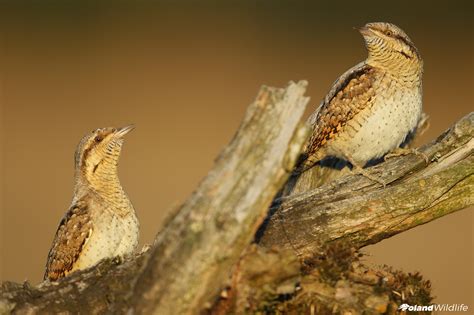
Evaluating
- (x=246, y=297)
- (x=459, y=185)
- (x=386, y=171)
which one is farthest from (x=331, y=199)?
(x=246, y=297)

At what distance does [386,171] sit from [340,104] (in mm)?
974

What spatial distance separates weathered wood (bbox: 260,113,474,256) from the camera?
3947mm

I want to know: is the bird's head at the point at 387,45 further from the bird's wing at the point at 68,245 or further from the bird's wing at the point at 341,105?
the bird's wing at the point at 68,245

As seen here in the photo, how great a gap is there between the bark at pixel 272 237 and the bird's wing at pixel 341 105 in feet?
2.54

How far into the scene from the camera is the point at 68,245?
14.9 feet

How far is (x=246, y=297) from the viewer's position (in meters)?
3.08

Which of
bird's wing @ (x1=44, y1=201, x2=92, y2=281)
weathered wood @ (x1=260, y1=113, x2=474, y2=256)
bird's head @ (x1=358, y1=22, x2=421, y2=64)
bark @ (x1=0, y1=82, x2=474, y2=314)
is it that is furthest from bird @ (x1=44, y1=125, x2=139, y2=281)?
bird's head @ (x1=358, y1=22, x2=421, y2=64)

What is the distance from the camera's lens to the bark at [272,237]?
288 centimetres

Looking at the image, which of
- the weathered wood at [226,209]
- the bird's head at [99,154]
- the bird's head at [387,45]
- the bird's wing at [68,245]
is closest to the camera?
the weathered wood at [226,209]

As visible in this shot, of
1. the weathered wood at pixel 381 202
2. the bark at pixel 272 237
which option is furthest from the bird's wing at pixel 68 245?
the weathered wood at pixel 381 202

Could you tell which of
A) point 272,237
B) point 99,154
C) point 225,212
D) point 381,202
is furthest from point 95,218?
point 225,212

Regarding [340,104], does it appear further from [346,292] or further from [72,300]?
[72,300]

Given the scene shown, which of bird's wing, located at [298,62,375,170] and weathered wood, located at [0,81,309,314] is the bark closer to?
Answer: weathered wood, located at [0,81,309,314]

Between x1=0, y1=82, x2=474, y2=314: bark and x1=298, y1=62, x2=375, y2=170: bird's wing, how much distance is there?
77 cm
